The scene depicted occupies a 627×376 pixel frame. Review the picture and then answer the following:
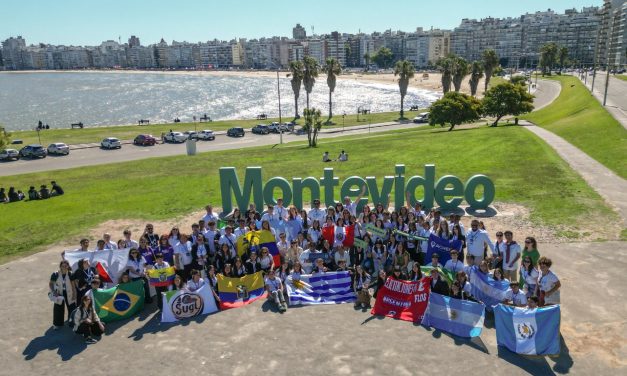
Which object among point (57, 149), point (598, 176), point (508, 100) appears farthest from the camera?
point (508, 100)

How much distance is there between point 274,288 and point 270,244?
2.53 m

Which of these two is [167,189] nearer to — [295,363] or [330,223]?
[330,223]

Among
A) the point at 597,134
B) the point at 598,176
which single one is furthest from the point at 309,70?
the point at 598,176

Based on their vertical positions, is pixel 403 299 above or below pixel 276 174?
above

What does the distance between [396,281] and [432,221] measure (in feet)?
14.7

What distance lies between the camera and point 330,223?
17484 mm

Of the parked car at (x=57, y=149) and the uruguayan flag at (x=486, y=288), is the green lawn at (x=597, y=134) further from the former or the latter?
the parked car at (x=57, y=149)

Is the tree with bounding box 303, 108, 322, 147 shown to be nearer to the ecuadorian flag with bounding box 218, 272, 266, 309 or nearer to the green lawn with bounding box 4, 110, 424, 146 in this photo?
the green lawn with bounding box 4, 110, 424, 146

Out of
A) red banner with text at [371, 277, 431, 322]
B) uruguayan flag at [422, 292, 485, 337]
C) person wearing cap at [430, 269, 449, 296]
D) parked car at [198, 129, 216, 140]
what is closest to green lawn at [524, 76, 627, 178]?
person wearing cap at [430, 269, 449, 296]

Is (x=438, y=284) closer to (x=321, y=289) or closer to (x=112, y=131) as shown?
(x=321, y=289)

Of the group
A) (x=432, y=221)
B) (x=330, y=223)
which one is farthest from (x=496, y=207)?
(x=330, y=223)

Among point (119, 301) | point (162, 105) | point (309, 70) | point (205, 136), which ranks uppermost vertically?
point (309, 70)

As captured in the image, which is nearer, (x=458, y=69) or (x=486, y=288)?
(x=486, y=288)

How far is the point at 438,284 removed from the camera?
13.7m
